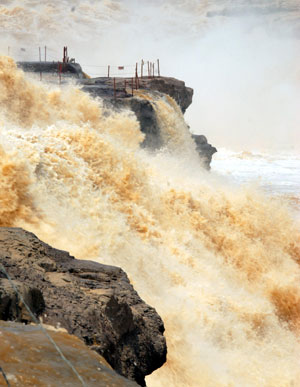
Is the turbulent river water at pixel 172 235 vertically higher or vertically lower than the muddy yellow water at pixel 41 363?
lower

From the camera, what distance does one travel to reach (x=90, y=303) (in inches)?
160

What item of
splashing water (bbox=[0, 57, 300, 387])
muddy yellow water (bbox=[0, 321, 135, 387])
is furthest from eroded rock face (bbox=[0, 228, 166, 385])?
splashing water (bbox=[0, 57, 300, 387])

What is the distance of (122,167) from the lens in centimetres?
903

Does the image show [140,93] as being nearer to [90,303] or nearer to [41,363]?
[90,303]

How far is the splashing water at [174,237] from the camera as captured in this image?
613 cm

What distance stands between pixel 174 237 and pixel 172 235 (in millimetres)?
46

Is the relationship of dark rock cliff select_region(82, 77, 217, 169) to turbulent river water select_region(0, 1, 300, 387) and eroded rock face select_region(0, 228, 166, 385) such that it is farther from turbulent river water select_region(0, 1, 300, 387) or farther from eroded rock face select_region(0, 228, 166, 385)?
eroded rock face select_region(0, 228, 166, 385)

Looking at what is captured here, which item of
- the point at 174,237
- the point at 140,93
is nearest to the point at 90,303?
the point at 174,237

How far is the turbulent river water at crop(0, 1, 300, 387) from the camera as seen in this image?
6.14m

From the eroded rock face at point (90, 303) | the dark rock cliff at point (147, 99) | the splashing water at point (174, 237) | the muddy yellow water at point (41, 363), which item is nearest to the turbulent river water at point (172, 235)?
the splashing water at point (174, 237)

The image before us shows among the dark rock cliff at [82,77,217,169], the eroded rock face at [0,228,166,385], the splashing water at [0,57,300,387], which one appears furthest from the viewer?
the dark rock cliff at [82,77,217,169]

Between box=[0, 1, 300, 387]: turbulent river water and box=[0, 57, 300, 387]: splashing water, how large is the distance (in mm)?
20

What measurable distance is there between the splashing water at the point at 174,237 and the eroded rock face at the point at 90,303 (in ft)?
2.56

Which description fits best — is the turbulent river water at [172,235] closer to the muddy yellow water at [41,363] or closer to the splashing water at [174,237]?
the splashing water at [174,237]
